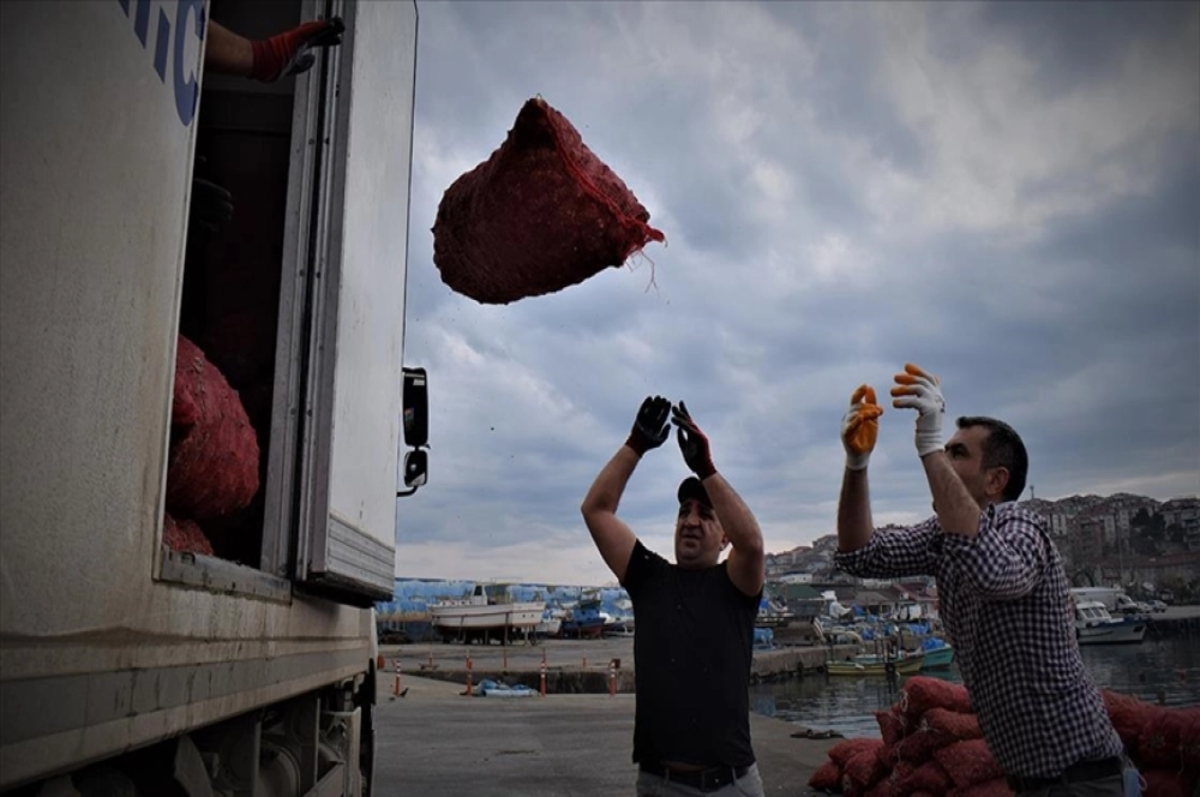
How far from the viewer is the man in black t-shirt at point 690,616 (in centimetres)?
316

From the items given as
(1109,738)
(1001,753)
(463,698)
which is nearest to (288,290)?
(1001,753)

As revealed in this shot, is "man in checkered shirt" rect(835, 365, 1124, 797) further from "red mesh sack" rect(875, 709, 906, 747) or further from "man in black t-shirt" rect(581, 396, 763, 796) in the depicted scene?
"red mesh sack" rect(875, 709, 906, 747)

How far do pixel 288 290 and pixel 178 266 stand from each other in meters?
1.44

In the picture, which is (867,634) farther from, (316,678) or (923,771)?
(316,678)

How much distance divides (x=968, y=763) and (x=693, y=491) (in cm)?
407

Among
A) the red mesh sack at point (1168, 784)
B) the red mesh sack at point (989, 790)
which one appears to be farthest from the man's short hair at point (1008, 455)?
the red mesh sack at point (989, 790)

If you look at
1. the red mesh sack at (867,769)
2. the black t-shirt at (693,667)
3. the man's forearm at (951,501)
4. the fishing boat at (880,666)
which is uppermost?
the man's forearm at (951,501)

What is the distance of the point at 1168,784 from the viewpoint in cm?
509

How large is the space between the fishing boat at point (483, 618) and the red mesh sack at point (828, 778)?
3884 centimetres

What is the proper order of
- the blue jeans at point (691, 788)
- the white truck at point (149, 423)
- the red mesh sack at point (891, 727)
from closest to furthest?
the white truck at point (149, 423), the blue jeans at point (691, 788), the red mesh sack at point (891, 727)

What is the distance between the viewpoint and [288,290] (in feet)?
10.2

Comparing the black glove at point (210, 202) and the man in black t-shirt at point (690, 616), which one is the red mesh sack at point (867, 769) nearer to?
the man in black t-shirt at point (690, 616)

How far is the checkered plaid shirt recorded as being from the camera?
101 inches

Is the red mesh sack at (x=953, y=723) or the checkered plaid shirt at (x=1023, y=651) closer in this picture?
the checkered plaid shirt at (x=1023, y=651)
